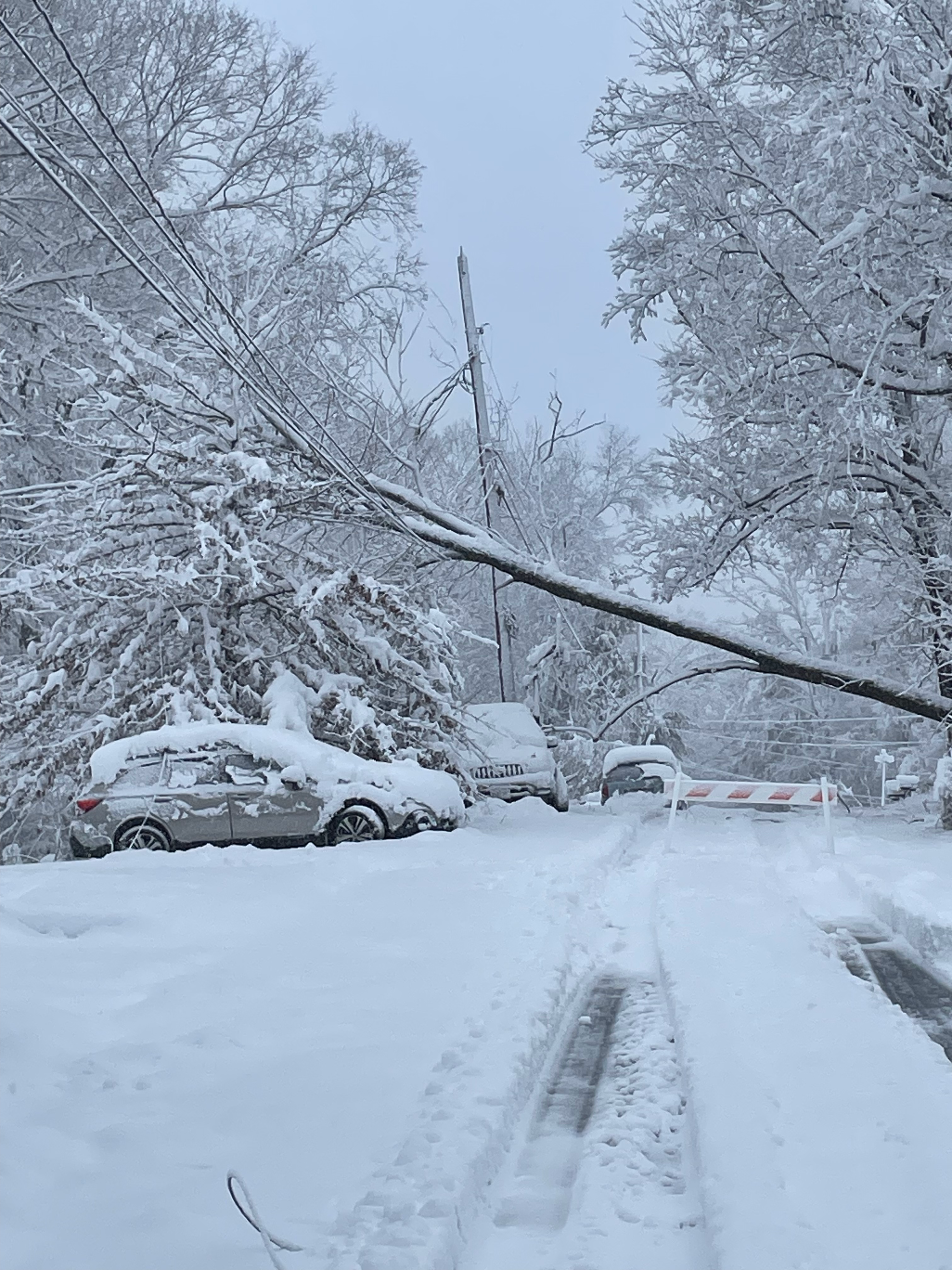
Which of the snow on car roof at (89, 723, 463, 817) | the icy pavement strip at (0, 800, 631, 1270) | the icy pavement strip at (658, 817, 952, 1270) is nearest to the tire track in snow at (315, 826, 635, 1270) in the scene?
the icy pavement strip at (0, 800, 631, 1270)

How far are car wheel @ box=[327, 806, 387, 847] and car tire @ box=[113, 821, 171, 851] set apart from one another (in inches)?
74.5

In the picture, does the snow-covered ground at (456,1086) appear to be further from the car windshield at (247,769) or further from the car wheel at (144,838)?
the car windshield at (247,769)

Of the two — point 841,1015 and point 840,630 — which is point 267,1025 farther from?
point 840,630

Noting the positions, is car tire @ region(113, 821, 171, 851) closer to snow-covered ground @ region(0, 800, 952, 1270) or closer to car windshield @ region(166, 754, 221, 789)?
car windshield @ region(166, 754, 221, 789)

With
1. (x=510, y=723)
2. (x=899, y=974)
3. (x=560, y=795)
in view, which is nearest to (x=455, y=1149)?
(x=899, y=974)

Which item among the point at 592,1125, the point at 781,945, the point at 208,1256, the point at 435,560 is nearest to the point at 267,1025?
the point at 592,1125

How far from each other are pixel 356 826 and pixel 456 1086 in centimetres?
928

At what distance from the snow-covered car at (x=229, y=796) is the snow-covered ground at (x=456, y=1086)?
13.9ft

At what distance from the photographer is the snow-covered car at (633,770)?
23.2 meters

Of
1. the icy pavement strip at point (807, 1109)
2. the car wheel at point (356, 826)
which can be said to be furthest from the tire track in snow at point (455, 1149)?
the car wheel at point (356, 826)

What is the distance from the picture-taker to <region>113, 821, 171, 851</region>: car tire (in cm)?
1319

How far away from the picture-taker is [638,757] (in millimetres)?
23250

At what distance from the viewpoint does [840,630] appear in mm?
44406

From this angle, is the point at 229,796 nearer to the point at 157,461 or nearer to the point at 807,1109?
the point at 157,461
